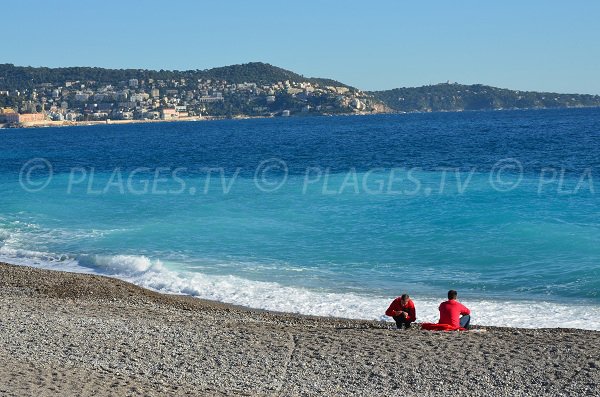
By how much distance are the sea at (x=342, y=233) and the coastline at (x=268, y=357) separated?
9.59 ft

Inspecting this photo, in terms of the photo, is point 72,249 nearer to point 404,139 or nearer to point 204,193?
point 204,193

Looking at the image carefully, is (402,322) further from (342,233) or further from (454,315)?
(342,233)

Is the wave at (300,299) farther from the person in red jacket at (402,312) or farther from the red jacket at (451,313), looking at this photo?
the red jacket at (451,313)

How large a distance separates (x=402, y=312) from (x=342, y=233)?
12.8 m

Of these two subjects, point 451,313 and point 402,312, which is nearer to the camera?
point 451,313

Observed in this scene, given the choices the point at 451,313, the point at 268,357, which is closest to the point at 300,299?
the point at 451,313

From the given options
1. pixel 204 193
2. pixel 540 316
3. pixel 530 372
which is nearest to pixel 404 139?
pixel 204 193

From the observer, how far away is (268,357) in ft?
40.6

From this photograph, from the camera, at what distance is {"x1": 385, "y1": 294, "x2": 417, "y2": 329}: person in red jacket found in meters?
14.8

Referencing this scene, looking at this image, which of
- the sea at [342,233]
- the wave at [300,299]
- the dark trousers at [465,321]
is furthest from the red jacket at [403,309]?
the sea at [342,233]

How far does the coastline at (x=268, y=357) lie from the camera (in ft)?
35.4

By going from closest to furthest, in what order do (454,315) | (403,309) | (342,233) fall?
1. (454,315)
2. (403,309)
3. (342,233)

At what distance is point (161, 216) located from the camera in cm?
3338

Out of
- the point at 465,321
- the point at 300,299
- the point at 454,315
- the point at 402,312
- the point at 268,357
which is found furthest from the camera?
the point at 300,299
